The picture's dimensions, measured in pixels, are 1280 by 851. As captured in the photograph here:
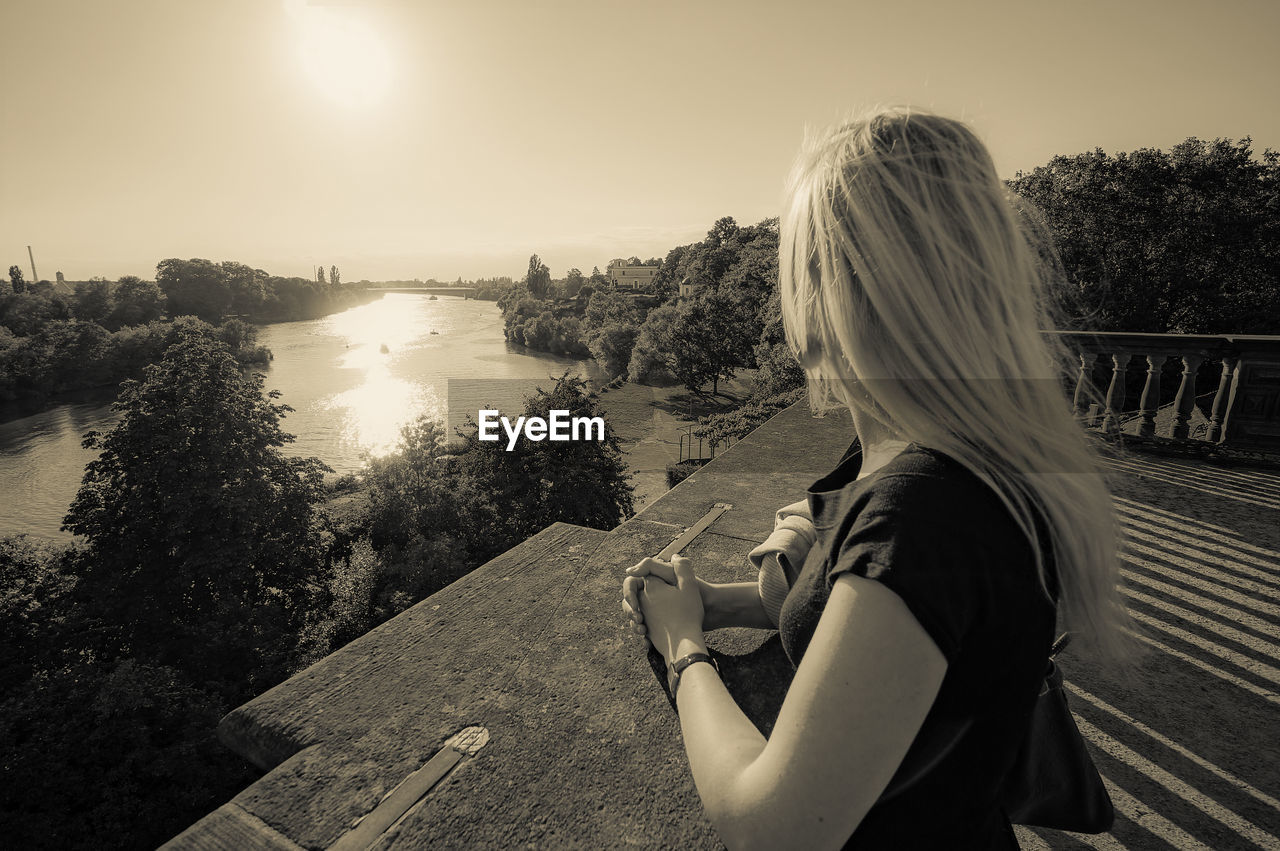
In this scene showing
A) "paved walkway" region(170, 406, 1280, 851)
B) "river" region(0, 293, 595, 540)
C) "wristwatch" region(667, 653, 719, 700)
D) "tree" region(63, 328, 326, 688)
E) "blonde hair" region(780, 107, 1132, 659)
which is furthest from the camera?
"river" region(0, 293, 595, 540)

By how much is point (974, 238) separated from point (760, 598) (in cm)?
104

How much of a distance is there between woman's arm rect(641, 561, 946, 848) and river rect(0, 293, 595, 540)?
86.1 ft

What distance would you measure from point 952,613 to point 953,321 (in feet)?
1.40

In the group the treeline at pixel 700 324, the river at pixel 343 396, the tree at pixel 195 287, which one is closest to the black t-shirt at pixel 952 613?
the treeline at pixel 700 324

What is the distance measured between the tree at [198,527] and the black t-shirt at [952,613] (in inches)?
680

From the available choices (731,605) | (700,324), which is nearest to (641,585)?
(731,605)

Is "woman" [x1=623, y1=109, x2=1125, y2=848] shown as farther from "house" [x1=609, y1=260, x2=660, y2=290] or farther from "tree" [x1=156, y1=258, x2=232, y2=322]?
"house" [x1=609, y1=260, x2=660, y2=290]

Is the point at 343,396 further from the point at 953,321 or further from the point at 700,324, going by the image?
the point at 953,321

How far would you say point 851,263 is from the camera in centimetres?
94

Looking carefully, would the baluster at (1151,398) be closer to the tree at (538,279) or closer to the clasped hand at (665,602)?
the clasped hand at (665,602)

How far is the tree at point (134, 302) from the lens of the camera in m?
62.5

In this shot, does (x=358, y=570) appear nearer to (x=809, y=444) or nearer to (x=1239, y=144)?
(x=809, y=444)

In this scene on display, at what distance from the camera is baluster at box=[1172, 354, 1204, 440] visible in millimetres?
4938

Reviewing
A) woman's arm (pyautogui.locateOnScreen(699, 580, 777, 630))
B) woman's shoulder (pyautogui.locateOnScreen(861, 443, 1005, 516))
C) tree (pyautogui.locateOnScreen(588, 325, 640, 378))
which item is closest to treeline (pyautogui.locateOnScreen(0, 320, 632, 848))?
woman's arm (pyautogui.locateOnScreen(699, 580, 777, 630))
